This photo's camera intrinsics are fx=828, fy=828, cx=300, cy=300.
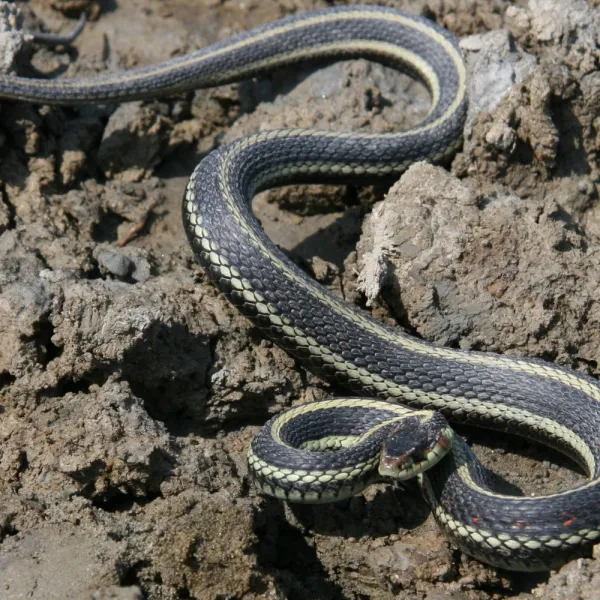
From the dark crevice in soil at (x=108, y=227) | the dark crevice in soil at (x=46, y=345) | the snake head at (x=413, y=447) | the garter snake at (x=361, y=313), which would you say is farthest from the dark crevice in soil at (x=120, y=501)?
the dark crevice in soil at (x=108, y=227)

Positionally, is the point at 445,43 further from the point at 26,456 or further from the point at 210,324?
the point at 26,456

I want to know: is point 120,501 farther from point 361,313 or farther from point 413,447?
point 361,313

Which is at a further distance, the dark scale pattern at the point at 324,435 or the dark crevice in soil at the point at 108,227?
the dark crevice in soil at the point at 108,227

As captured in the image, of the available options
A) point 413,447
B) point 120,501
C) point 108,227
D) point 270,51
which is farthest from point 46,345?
point 270,51

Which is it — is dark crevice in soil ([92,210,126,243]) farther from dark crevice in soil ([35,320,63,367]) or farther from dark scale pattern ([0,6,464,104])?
dark crevice in soil ([35,320,63,367])

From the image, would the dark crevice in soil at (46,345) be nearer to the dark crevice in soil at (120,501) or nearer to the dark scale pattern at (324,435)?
the dark crevice in soil at (120,501)

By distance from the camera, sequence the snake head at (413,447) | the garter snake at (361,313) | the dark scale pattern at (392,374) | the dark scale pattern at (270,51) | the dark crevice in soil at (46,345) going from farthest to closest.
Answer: the dark scale pattern at (270,51) → the dark crevice in soil at (46,345) → the snake head at (413,447) → the garter snake at (361,313) → the dark scale pattern at (392,374)
